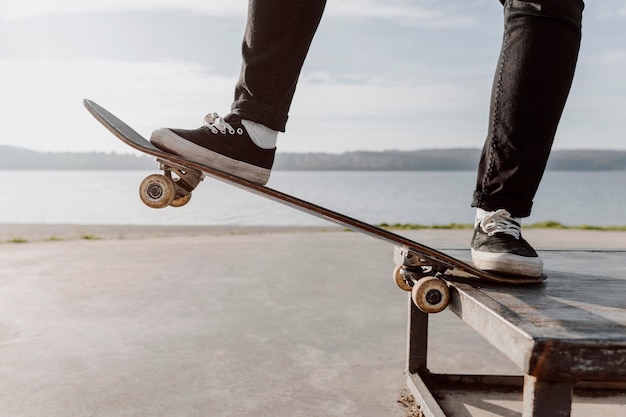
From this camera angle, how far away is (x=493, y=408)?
6.81ft

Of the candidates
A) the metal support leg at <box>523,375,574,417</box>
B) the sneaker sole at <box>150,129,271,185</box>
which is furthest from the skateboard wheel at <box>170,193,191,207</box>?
the metal support leg at <box>523,375,574,417</box>

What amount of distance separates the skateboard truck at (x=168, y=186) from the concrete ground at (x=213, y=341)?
0.76m

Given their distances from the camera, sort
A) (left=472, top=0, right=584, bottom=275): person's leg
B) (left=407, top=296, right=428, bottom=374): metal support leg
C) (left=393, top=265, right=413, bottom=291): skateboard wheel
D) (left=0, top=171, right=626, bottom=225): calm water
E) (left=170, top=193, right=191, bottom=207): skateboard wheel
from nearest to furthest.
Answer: (left=472, top=0, right=584, bottom=275): person's leg < (left=170, top=193, right=191, bottom=207): skateboard wheel < (left=393, top=265, right=413, bottom=291): skateboard wheel < (left=407, top=296, right=428, bottom=374): metal support leg < (left=0, top=171, right=626, bottom=225): calm water

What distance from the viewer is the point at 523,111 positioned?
5.31ft

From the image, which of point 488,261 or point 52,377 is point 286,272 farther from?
point 488,261

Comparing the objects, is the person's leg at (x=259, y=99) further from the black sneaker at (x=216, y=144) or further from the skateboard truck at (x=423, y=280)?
the skateboard truck at (x=423, y=280)

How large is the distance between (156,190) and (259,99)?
0.39m

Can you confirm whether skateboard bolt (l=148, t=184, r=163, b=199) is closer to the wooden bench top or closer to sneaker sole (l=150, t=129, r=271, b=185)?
sneaker sole (l=150, t=129, r=271, b=185)

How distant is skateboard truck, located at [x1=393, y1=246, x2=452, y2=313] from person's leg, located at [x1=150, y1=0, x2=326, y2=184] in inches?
21.1

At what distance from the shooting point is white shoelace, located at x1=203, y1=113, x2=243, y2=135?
1684 mm

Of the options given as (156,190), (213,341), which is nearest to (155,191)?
(156,190)

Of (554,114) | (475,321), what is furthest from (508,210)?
(475,321)

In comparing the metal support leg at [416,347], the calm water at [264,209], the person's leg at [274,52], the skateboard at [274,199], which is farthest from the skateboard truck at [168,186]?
the calm water at [264,209]

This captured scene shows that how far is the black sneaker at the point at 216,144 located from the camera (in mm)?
1685
